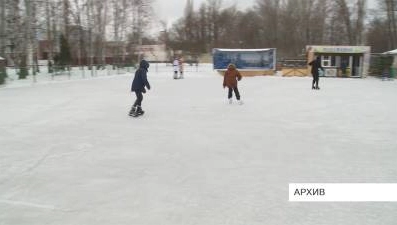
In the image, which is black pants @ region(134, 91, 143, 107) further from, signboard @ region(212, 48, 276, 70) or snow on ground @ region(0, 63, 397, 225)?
signboard @ region(212, 48, 276, 70)

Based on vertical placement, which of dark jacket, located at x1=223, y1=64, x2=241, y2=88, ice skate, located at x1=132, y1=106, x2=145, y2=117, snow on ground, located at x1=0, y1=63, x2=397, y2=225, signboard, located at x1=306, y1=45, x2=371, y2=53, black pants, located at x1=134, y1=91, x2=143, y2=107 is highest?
signboard, located at x1=306, y1=45, x2=371, y2=53

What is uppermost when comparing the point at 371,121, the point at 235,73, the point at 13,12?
the point at 13,12

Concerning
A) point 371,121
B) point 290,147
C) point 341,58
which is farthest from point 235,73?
point 341,58

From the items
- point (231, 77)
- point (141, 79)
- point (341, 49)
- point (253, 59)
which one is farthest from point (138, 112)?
point (341, 49)

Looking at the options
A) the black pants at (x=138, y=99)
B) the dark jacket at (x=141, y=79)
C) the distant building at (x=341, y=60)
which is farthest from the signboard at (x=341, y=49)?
the black pants at (x=138, y=99)

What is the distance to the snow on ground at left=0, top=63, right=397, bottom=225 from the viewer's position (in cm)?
443

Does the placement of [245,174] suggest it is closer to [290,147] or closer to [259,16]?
[290,147]

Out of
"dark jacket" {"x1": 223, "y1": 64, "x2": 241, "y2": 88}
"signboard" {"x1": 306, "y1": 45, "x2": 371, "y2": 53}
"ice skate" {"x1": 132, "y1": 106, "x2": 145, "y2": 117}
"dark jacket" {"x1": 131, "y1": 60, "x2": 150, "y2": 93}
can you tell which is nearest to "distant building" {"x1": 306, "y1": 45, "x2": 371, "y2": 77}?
"signboard" {"x1": 306, "y1": 45, "x2": 371, "y2": 53}

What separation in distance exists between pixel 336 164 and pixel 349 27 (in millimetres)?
50514

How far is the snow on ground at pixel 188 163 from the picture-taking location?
14.5 ft

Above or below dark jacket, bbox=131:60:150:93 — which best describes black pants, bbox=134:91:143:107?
below

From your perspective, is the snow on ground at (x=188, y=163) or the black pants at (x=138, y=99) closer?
the snow on ground at (x=188, y=163)

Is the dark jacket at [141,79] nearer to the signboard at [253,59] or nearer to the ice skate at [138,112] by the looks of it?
the ice skate at [138,112]

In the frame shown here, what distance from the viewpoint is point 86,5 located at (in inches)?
1615
